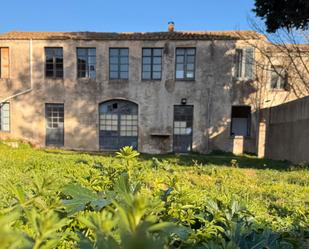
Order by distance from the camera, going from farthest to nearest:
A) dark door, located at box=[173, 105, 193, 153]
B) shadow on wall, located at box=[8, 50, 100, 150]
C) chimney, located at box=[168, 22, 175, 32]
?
chimney, located at box=[168, 22, 175, 32] < shadow on wall, located at box=[8, 50, 100, 150] < dark door, located at box=[173, 105, 193, 153]

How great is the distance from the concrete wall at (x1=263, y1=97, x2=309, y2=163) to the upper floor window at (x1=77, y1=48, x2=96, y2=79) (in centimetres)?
1208

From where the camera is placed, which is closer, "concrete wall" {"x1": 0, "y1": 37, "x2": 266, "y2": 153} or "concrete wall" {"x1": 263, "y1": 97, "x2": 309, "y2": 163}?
"concrete wall" {"x1": 263, "y1": 97, "x2": 309, "y2": 163}

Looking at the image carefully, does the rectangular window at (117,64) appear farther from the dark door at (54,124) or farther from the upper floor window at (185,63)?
the dark door at (54,124)

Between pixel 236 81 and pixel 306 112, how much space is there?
857 centimetres

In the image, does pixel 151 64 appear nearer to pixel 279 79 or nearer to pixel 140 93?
pixel 140 93

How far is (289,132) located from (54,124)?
50.1 ft

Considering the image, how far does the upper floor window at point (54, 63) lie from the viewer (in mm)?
22594

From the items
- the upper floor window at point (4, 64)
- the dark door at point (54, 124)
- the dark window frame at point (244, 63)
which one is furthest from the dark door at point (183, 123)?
the upper floor window at point (4, 64)

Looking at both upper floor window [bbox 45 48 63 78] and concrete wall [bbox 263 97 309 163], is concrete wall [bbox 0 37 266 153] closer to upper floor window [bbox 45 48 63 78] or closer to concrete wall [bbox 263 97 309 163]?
upper floor window [bbox 45 48 63 78]

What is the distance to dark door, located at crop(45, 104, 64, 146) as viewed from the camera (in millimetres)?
22625

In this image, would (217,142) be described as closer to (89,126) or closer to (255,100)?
(255,100)

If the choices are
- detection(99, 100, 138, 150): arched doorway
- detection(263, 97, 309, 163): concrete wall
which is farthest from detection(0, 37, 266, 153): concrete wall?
detection(263, 97, 309, 163): concrete wall

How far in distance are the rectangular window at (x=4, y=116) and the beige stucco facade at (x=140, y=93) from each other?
361mm

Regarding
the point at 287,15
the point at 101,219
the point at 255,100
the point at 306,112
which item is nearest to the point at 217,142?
the point at 255,100
